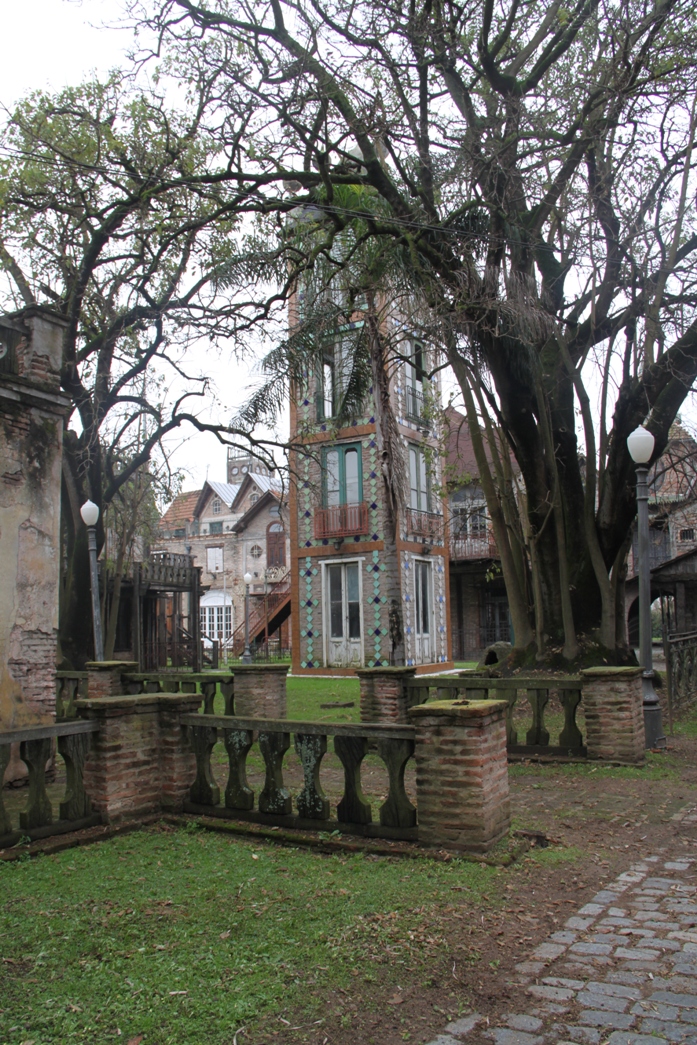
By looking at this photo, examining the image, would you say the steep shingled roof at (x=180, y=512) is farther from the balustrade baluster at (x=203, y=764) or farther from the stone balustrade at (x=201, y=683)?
the balustrade baluster at (x=203, y=764)

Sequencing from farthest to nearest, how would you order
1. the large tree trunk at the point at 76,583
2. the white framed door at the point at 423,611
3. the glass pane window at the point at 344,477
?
the white framed door at the point at 423,611
the glass pane window at the point at 344,477
the large tree trunk at the point at 76,583

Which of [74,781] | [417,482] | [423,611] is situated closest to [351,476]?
[417,482]

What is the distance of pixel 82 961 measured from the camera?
377cm

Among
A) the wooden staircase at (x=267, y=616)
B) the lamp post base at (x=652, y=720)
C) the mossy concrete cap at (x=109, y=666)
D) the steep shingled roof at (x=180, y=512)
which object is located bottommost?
the lamp post base at (x=652, y=720)

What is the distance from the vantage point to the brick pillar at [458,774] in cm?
520

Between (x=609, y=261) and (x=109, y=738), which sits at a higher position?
(x=609, y=261)

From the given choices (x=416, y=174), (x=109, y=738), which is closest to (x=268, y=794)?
(x=109, y=738)

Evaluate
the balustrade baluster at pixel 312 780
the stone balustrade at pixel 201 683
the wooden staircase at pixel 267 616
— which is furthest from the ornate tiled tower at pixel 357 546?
the balustrade baluster at pixel 312 780

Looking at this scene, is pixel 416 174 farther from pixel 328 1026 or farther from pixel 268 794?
pixel 328 1026

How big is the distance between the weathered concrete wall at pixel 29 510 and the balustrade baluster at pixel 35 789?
2.42m

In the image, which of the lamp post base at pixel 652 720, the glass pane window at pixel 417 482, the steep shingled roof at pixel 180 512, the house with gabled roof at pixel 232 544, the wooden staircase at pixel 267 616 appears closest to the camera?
the lamp post base at pixel 652 720

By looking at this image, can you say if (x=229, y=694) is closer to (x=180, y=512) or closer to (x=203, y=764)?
(x=203, y=764)

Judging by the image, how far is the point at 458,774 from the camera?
523 centimetres

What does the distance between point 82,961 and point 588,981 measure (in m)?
2.26
